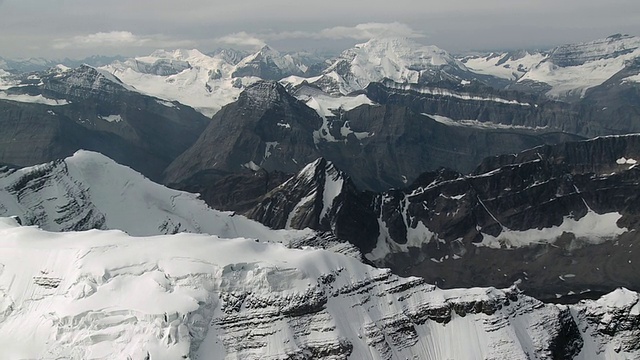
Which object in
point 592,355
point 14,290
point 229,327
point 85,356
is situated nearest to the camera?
point 85,356

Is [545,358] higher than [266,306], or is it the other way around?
[266,306]

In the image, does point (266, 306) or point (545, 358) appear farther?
point (545, 358)

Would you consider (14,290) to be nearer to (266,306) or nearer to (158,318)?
(158,318)

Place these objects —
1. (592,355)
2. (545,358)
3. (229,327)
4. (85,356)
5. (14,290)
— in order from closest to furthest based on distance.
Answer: (85,356)
(229,327)
(14,290)
(545,358)
(592,355)

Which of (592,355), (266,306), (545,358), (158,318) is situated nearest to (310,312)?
(266,306)

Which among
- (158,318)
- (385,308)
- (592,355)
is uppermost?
(158,318)

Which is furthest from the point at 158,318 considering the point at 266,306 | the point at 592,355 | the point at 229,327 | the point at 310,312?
the point at 592,355
